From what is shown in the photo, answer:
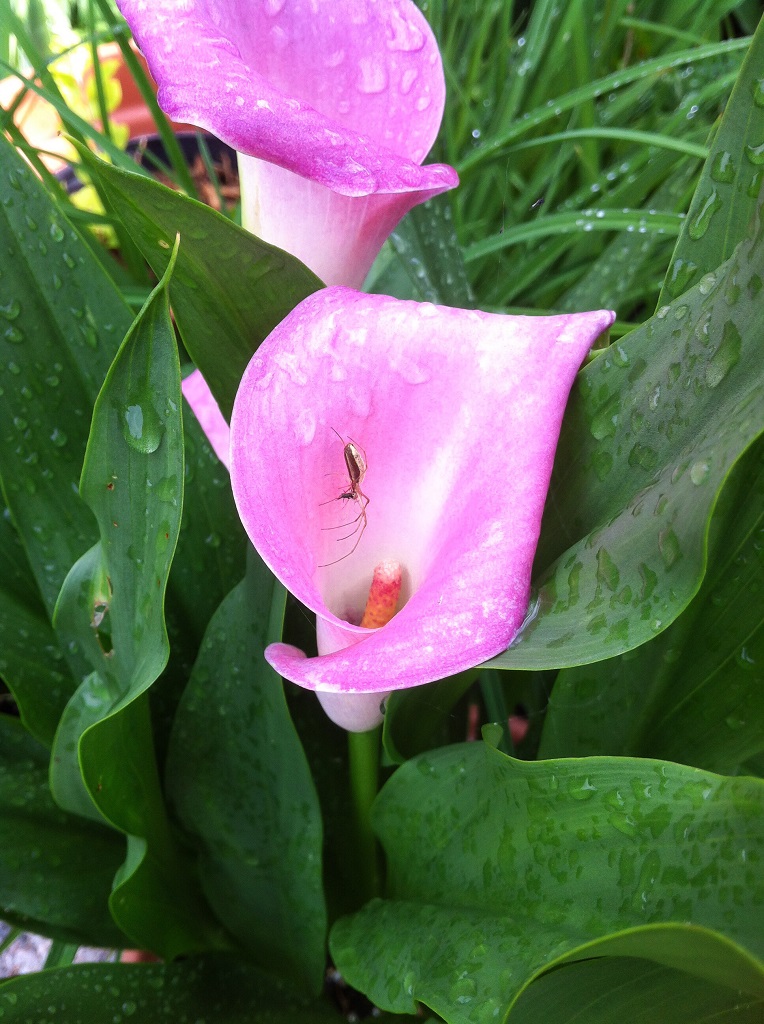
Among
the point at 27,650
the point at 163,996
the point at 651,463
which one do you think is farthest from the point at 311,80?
the point at 163,996

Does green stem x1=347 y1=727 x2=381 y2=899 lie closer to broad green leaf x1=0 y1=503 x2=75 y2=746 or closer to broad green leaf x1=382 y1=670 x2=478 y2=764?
broad green leaf x1=382 y1=670 x2=478 y2=764

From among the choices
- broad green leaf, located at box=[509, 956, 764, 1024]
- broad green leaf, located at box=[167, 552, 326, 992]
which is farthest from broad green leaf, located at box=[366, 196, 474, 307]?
broad green leaf, located at box=[509, 956, 764, 1024]

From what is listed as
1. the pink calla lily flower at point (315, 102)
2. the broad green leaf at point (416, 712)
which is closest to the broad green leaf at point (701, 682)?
the broad green leaf at point (416, 712)

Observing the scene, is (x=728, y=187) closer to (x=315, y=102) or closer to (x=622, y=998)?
(x=315, y=102)

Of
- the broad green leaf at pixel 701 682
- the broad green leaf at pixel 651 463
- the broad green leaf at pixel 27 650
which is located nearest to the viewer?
the broad green leaf at pixel 651 463

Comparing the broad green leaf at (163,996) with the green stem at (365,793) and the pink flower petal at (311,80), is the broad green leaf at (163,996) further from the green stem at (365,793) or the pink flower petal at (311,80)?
the pink flower petal at (311,80)

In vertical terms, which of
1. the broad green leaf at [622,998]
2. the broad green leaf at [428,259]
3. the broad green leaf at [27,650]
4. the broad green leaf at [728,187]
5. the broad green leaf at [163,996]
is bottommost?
the broad green leaf at [163,996]
